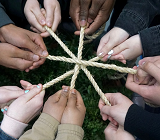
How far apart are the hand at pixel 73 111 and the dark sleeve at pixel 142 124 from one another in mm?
163

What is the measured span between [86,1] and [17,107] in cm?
50

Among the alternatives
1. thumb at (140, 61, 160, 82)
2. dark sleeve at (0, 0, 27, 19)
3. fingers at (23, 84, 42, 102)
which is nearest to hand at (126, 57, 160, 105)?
thumb at (140, 61, 160, 82)

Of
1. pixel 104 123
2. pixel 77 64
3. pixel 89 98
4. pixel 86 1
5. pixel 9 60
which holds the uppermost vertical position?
pixel 86 1

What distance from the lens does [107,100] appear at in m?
0.67

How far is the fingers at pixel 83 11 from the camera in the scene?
682 millimetres

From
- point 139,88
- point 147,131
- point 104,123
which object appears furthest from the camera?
point 104,123

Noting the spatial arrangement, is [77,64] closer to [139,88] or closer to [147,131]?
[139,88]

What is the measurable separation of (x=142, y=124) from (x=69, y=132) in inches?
9.6

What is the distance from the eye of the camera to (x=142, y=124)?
53 cm

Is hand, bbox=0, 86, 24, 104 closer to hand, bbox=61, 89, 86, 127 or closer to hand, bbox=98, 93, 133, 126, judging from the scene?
hand, bbox=61, 89, 86, 127

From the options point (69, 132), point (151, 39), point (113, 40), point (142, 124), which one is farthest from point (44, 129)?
point (151, 39)

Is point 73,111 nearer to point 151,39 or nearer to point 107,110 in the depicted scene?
point 107,110

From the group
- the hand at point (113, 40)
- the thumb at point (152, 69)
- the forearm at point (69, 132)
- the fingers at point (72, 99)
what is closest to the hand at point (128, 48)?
the hand at point (113, 40)

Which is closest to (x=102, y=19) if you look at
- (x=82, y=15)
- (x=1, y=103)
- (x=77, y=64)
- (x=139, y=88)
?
(x=82, y=15)
